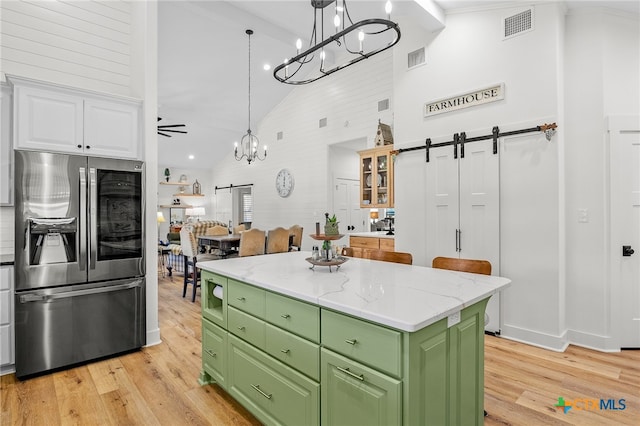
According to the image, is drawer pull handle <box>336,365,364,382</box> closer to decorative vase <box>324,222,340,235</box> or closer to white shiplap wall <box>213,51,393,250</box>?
decorative vase <box>324,222,340,235</box>

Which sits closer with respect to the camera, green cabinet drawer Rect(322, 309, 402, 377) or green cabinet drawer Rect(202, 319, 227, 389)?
green cabinet drawer Rect(322, 309, 402, 377)

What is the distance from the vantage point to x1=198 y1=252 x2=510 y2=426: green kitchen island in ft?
4.41

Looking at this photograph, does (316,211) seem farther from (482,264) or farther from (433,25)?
(482,264)

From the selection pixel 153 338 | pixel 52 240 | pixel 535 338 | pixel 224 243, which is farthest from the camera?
pixel 224 243

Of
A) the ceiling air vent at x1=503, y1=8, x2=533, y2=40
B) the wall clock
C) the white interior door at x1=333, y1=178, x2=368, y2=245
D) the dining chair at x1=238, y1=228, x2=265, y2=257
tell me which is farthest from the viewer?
the wall clock

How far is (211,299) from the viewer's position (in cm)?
258

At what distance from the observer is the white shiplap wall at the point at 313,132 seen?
6.29 m

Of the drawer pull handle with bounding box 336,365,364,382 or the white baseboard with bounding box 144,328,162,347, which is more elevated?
the drawer pull handle with bounding box 336,365,364,382

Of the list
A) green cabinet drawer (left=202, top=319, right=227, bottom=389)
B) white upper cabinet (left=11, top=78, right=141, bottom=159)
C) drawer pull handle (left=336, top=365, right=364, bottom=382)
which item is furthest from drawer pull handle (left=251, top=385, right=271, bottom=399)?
white upper cabinet (left=11, top=78, right=141, bottom=159)

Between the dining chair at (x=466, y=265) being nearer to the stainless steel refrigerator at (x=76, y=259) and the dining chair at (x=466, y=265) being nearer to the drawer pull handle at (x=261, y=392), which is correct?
the drawer pull handle at (x=261, y=392)

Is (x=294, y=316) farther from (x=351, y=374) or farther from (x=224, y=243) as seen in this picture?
(x=224, y=243)

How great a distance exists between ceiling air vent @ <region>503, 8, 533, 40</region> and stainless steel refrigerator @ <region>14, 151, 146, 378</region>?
3.91 m

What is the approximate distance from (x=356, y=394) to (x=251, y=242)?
4341mm

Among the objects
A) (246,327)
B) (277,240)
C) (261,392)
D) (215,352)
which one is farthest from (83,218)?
(277,240)
